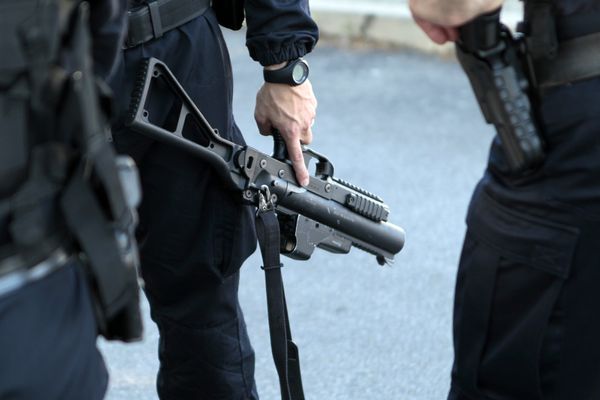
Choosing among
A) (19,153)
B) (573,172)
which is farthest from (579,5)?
(19,153)

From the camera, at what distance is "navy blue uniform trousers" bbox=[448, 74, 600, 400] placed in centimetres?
176

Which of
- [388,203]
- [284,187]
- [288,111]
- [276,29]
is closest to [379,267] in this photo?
[388,203]

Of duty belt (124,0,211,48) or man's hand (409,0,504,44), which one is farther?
duty belt (124,0,211,48)

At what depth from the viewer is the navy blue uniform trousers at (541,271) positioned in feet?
5.78

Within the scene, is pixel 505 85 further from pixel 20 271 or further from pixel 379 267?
pixel 379 267

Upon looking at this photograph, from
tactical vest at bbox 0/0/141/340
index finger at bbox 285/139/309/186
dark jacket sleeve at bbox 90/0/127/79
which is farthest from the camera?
index finger at bbox 285/139/309/186

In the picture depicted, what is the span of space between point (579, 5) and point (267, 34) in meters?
0.79

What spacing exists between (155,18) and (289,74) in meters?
0.32

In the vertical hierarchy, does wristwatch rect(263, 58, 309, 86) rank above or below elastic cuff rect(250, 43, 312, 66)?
below

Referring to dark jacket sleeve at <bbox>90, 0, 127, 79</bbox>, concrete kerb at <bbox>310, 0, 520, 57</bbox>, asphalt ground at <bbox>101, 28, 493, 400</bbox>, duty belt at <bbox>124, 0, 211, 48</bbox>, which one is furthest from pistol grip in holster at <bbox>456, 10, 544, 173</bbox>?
concrete kerb at <bbox>310, 0, 520, 57</bbox>

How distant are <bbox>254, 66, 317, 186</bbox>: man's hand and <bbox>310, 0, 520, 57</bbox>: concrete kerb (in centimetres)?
446

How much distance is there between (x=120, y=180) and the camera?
1.52 m

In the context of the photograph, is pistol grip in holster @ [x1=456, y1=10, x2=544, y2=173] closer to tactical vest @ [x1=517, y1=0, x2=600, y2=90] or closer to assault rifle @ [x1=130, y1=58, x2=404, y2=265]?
tactical vest @ [x1=517, y1=0, x2=600, y2=90]

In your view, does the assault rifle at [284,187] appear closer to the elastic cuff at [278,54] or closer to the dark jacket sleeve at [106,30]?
Result: the elastic cuff at [278,54]
